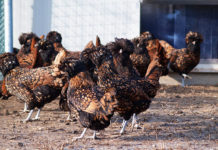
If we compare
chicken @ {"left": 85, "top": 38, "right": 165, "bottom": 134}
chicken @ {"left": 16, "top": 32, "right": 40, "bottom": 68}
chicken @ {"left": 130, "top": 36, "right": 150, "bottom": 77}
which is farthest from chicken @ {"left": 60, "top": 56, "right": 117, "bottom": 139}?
chicken @ {"left": 130, "top": 36, "right": 150, "bottom": 77}

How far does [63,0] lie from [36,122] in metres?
5.53

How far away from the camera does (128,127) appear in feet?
18.1

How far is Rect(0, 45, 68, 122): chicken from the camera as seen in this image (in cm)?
568

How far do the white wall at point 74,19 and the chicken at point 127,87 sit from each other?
524cm

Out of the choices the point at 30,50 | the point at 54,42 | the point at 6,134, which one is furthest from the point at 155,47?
the point at 6,134

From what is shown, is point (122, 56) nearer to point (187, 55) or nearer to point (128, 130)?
point (128, 130)

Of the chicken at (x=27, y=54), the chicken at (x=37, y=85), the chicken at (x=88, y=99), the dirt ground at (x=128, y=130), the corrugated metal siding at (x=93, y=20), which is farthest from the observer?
the corrugated metal siding at (x=93, y=20)

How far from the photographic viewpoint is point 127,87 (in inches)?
185

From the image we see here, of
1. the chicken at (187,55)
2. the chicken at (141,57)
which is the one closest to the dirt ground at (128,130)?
the chicken at (141,57)

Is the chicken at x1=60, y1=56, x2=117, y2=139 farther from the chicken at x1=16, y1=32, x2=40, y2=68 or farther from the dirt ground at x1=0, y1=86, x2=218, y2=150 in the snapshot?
the chicken at x1=16, y1=32, x2=40, y2=68

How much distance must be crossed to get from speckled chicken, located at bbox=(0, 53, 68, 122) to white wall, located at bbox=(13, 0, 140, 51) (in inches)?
178

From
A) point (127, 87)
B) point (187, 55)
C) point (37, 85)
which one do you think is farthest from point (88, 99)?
point (187, 55)

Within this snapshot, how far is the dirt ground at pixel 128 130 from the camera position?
4418 mm

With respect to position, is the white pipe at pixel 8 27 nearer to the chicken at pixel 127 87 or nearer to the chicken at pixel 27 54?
the chicken at pixel 27 54
